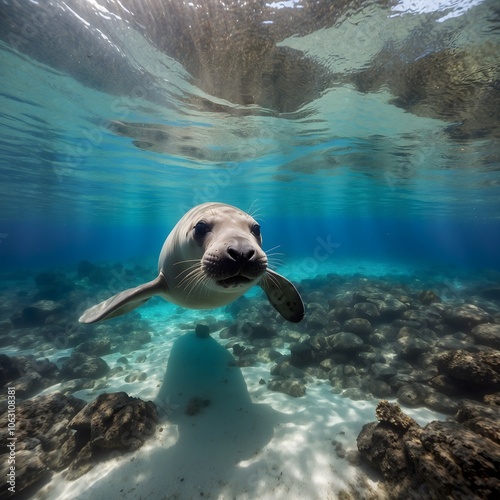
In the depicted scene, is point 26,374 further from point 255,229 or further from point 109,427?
point 255,229

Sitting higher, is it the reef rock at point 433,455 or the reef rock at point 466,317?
the reef rock at point 433,455

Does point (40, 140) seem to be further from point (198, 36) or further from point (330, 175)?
point (330, 175)

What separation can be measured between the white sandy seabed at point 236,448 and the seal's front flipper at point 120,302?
178cm

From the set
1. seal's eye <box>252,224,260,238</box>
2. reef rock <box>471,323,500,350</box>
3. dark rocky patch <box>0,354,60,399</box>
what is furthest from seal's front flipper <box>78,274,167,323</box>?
reef rock <box>471,323,500,350</box>

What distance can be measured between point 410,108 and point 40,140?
1505cm

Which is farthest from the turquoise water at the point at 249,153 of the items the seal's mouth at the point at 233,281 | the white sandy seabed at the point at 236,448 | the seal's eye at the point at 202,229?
the seal's mouth at the point at 233,281

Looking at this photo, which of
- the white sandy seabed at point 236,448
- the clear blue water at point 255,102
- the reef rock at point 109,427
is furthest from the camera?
the clear blue water at point 255,102

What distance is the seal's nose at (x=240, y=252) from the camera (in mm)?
2059

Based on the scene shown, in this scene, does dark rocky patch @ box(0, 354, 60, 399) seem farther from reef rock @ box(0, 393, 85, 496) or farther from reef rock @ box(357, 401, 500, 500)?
reef rock @ box(357, 401, 500, 500)

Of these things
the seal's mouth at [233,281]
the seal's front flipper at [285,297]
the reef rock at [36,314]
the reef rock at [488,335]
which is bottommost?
Answer: the reef rock at [36,314]

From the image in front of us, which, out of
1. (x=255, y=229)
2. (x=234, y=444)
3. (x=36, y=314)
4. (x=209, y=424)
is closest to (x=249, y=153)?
(x=255, y=229)

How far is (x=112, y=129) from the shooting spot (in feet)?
34.9

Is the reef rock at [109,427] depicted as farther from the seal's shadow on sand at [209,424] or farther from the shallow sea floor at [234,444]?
the seal's shadow on sand at [209,424]

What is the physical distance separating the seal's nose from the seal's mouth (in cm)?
19
